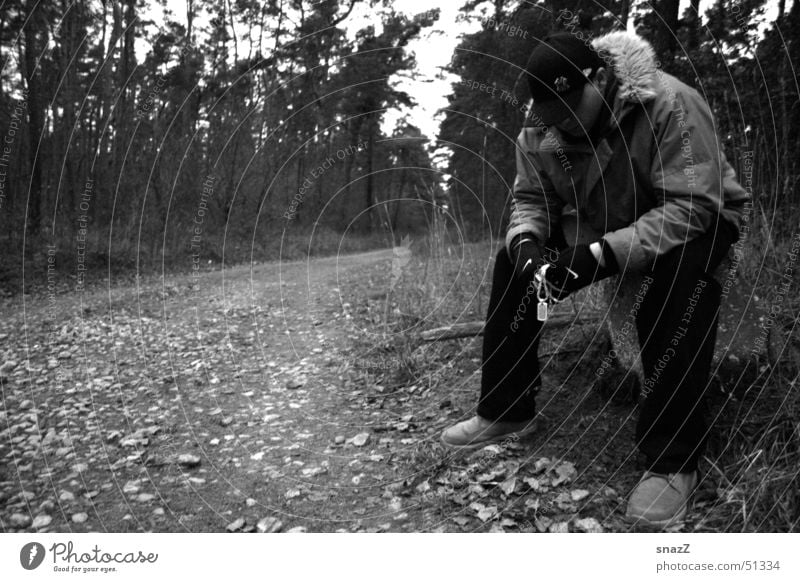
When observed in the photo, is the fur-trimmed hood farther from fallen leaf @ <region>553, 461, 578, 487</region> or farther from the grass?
fallen leaf @ <region>553, 461, 578, 487</region>

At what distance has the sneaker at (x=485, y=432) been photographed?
2.55 metres

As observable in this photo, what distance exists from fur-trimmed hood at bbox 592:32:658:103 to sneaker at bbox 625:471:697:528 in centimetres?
142

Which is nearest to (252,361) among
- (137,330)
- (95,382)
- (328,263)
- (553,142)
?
(95,382)

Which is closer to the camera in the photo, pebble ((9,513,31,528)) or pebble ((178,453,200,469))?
pebble ((9,513,31,528))

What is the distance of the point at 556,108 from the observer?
7.25ft

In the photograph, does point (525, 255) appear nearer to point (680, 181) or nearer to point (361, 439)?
point (680, 181)

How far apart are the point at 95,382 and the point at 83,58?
3.41 m

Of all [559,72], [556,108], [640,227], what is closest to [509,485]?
[640,227]

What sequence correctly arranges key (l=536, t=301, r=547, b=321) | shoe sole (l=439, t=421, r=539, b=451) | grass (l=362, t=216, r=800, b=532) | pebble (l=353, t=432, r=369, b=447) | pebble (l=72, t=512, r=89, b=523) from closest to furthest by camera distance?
grass (l=362, t=216, r=800, b=532) < pebble (l=72, t=512, r=89, b=523) < key (l=536, t=301, r=547, b=321) < shoe sole (l=439, t=421, r=539, b=451) < pebble (l=353, t=432, r=369, b=447)

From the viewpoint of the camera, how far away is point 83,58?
519cm

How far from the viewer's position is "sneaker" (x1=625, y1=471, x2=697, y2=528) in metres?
1.88

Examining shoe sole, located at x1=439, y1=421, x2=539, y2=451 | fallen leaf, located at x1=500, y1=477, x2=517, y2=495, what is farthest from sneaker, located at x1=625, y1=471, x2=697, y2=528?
shoe sole, located at x1=439, y1=421, x2=539, y2=451

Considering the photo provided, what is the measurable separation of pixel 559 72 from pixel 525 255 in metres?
0.76
